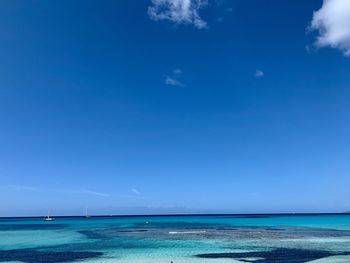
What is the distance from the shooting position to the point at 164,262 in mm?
29375

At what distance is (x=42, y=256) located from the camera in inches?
1359

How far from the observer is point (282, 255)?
32.8 meters

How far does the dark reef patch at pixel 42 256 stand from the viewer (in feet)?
106

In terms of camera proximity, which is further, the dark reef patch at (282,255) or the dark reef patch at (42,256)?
the dark reef patch at (42,256)

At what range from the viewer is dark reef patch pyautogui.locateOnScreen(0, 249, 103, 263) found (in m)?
32.2

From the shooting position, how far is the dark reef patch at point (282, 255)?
30219 millimetres

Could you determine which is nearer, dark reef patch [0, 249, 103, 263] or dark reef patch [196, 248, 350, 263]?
dark reef patch [196, 248, 350, 263]

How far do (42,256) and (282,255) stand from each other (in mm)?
21419

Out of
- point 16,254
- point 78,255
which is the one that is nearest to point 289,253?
point 78,255

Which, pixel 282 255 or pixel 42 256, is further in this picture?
pixel 42 256

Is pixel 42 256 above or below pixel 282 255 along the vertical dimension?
above

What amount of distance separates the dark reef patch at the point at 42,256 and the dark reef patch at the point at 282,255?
10.7m

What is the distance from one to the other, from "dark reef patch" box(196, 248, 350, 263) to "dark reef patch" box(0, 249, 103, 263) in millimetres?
10701

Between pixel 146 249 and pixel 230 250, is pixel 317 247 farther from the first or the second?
pixel 146 249
